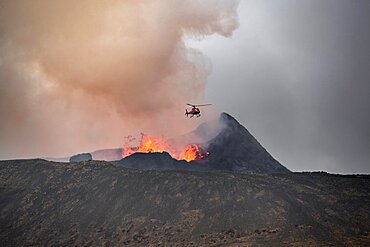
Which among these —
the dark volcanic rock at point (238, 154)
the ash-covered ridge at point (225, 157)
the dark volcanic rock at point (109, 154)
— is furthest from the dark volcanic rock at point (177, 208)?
the dark volcanic rock at point (109, 154)

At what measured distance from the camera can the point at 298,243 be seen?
60.7 metres

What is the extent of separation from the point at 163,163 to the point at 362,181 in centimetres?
6412

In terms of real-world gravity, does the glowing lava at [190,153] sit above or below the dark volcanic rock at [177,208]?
above

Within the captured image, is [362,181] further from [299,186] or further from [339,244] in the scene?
[339,244]

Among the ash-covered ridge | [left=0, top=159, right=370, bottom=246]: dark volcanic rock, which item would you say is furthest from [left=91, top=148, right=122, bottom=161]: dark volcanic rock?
[left=0, top=159, right=370, bottom=246]: dark volcanic rock

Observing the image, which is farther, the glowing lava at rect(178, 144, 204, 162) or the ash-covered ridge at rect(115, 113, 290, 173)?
the glowing lava at rect(178, 144, 204, 162)

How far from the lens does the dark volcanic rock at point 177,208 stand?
68812 millimetres

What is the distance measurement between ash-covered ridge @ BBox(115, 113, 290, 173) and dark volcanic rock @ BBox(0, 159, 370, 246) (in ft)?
95.0

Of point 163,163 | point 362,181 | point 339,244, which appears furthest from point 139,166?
point 339,244

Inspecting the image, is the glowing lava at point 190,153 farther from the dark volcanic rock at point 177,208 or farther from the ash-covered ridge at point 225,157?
the dark volcanic rock at point 177,208

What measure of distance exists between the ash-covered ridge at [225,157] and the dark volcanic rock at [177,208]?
28956 millimetres

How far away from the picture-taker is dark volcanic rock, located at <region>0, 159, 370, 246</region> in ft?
226

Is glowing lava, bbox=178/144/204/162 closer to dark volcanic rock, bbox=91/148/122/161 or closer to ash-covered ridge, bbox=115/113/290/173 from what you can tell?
ash-covered ridge, bbox=115/113/290/173

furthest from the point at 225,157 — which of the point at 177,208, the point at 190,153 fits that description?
the point at 177,208
